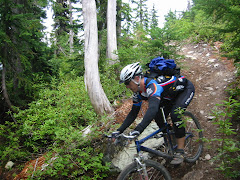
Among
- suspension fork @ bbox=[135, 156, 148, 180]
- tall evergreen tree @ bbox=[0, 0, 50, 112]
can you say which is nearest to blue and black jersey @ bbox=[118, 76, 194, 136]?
suspension fork @ bbox=[135, 156, 148, 180]

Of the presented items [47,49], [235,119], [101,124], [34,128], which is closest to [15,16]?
[47,49]

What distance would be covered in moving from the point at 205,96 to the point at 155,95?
4.84m

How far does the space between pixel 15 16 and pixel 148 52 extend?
544 cm

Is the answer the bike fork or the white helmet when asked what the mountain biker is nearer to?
the white helmet

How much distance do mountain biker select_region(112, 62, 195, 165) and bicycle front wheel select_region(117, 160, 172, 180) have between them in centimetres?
61

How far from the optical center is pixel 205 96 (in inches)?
261

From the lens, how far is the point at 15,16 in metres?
6.03

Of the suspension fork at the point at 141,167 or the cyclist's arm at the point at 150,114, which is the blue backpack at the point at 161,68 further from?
the suspension fork at the point at 141,167

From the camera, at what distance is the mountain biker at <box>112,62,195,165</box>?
277 cm

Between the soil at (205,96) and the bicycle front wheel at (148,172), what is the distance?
0.98m

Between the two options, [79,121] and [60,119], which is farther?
[79,121]

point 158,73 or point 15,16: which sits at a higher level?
point 15,16

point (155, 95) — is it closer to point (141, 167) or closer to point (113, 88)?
point (141, 167)

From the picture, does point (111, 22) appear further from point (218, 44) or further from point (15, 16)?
point (218, 44)
